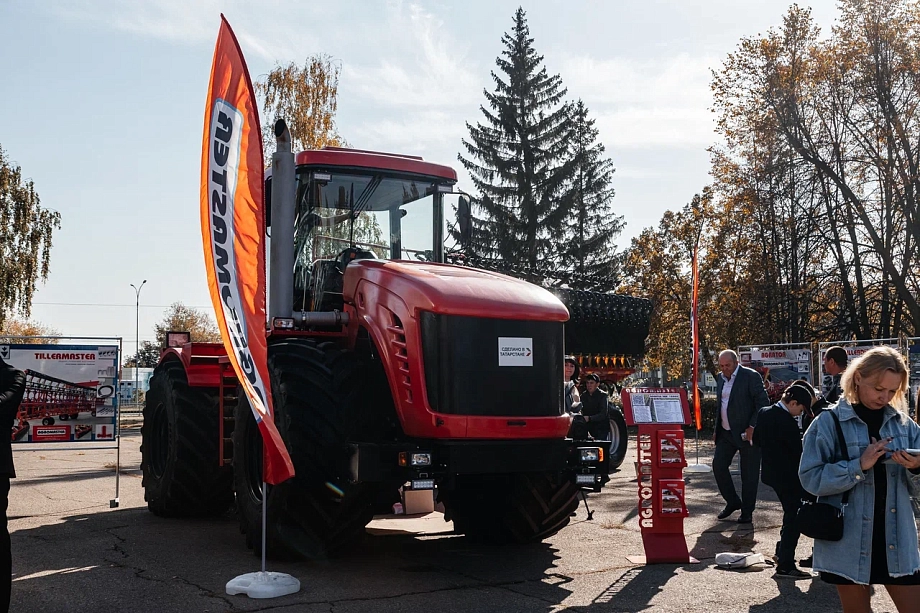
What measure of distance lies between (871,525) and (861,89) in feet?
82.2

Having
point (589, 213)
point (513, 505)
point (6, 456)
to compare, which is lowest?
point (513, 505)

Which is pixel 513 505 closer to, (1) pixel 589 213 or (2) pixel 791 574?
(2) pixel 791 574

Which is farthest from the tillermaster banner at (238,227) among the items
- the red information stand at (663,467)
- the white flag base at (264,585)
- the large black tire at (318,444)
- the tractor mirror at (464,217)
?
the red information stand at (663,467)

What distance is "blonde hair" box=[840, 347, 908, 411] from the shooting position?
405cm

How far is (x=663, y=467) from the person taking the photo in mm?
7770

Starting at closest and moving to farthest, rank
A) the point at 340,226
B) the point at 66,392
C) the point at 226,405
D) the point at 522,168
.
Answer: the point at 340,226
the point at 226,405
the point at 66,392
the point at 522,168

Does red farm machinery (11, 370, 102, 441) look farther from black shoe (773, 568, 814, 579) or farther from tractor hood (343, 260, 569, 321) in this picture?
black shoe (773, 568, 814, 579)

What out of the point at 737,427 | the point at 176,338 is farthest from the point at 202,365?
the point at 737,427

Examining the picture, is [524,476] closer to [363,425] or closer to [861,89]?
[363,425]

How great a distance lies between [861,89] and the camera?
26047mm

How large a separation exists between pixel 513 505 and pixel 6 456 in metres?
4.19

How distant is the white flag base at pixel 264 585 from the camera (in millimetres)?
6074

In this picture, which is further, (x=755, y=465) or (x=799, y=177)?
(x=799, y=177)

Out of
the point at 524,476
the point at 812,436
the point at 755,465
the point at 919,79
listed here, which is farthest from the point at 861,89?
the point at 812,436
